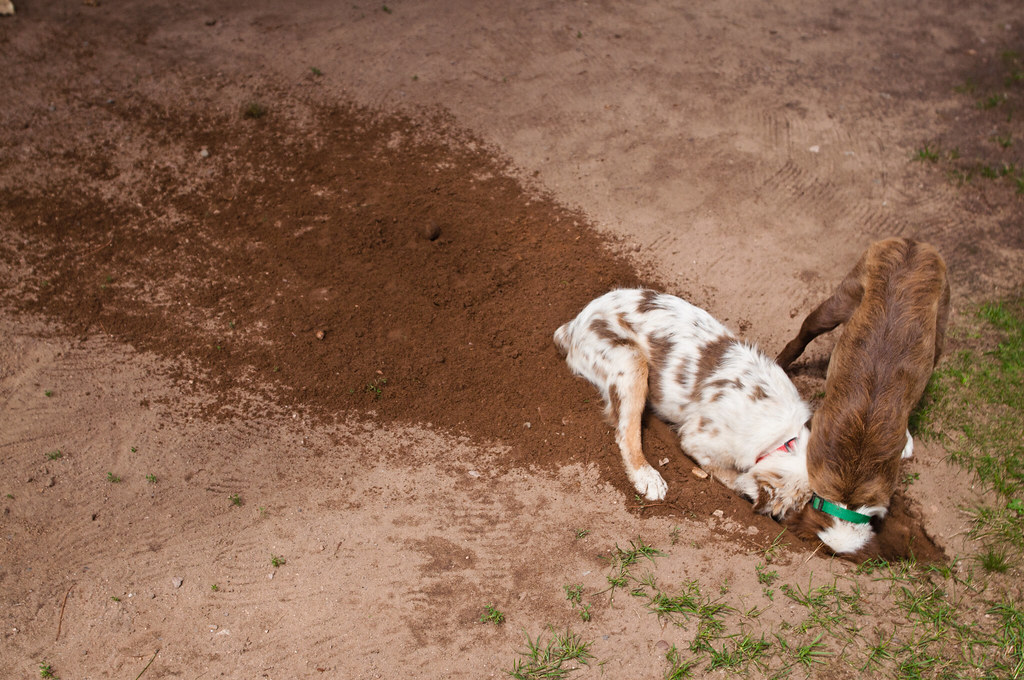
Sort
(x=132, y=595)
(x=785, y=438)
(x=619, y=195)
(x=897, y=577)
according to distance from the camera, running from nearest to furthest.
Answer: (x=132, y=595) → (x=897, y=577) → (x=785, y=438) → (x=619, y=195)

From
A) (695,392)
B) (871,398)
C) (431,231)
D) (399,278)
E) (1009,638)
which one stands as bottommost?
(1009,638)

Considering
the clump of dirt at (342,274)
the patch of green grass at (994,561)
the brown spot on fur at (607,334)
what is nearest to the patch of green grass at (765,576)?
the clump of dirt at (342,274)

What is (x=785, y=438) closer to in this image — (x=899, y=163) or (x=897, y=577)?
(x=897, y=577)

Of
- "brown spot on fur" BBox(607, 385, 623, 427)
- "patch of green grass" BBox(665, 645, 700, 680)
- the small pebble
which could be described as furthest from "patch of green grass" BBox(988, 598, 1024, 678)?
the small pebble

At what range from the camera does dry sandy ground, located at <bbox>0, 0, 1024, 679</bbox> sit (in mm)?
3875

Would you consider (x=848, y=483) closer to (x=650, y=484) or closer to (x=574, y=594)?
(x=650, y=484)

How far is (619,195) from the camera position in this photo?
6922mm

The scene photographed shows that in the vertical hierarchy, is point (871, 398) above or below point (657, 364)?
above

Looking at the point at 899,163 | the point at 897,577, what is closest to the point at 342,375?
the point at 897,577

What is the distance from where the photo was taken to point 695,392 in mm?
4816

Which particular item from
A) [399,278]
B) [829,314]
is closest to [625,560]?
[829,314]

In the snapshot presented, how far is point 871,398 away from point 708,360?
1086 millimetres

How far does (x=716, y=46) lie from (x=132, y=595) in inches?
331

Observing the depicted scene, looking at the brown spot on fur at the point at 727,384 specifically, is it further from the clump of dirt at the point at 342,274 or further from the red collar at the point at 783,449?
the clump of dirt at the point at 342,274
